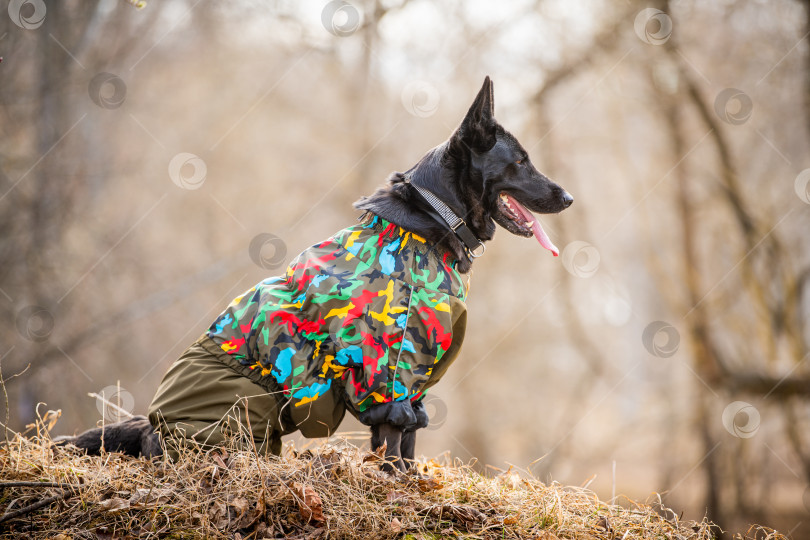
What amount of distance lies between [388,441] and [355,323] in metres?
0.59

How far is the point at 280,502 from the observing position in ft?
7.68

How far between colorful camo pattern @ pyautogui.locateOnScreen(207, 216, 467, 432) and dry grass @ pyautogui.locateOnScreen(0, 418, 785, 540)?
350 millimetres

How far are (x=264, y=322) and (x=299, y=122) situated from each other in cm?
962

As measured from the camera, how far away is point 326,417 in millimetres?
2889

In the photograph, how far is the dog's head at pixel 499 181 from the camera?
309 centimetres

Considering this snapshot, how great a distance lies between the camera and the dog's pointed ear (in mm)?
3016

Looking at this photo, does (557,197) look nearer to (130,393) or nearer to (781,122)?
(781,122)

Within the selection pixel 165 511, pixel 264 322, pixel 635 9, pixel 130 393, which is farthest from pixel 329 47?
pixel 165 511

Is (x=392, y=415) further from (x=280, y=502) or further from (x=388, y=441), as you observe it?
(x=280, y=502)

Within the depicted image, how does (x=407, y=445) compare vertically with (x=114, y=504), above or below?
above

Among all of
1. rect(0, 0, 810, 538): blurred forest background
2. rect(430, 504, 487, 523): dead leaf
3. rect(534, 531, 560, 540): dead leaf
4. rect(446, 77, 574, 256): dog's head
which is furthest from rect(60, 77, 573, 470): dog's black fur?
rect(0, 0, 810, 538): blurred forest background

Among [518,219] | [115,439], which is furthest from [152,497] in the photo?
[518,219]

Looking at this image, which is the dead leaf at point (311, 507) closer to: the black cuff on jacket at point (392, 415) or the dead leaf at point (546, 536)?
the black cuff on jacket at point (392, 415)

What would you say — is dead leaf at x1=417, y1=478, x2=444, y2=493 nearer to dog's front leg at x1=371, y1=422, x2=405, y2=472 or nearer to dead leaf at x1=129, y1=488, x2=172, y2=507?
dog's front leg at x1=371, y1=422, x2=405, y2=472
